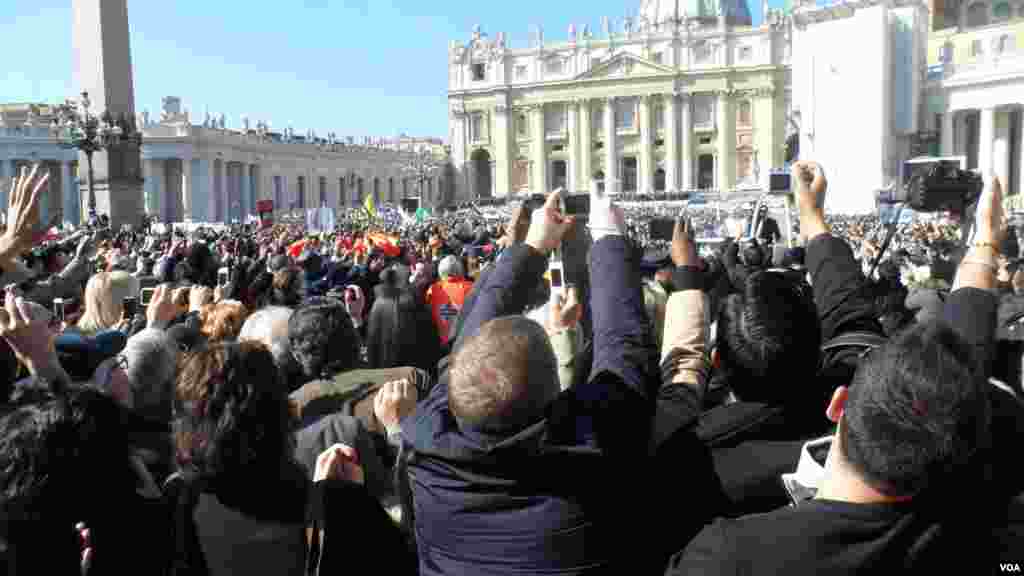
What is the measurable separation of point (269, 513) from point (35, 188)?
178 cm

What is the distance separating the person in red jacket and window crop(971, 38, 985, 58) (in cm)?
4073

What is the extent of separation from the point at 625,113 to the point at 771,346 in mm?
69699

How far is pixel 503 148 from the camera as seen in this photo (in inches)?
2844

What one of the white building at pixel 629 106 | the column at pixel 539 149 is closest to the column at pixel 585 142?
the white building at pixel 629 106

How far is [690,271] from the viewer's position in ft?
8.95

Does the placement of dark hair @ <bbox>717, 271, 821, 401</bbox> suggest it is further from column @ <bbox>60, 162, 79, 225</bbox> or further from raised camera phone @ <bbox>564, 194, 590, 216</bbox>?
Answer: column @ <bbox>60, 162, 79, 225</bbox>

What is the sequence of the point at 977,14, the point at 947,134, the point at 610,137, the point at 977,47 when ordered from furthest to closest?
the point at 610,137 < the point at 977,14 < the point at 977,47 < the point at 947,134

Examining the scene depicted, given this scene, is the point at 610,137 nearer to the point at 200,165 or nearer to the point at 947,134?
the point at 200,165

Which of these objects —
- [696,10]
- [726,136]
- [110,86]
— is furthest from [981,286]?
[696,10]

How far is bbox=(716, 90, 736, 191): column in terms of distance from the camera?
67000 mm

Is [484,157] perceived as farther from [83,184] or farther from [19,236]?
[19,236]

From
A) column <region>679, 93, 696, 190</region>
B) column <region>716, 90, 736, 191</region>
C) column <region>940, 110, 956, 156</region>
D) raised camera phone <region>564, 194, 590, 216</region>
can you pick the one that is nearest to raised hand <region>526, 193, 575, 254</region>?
raised camera phone <region>564, 194, 590, 216</region>

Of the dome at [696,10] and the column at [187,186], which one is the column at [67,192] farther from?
the dome at [696,10]

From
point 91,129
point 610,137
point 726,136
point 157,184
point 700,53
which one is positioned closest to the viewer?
point 91,129
